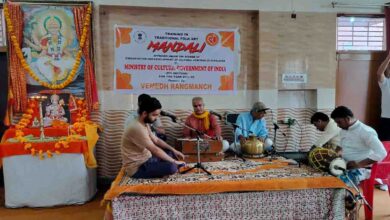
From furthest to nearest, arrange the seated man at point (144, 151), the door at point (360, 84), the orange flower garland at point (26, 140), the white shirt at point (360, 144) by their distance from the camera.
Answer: the door at point (360, 84) → the orange flower garland at point (26, 140) → the white shirt at point (360, 144) → the seated man at point (144, 151)

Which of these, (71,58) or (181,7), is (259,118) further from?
(71,58)

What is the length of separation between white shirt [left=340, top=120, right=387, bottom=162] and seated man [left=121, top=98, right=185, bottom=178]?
67.8 inches

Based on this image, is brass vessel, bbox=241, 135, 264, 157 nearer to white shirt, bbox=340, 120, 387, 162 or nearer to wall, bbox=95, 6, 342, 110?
white shirt, bbox=340, 120, 387, 162

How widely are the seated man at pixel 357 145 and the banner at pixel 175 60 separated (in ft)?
6.73

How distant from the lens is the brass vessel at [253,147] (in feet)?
12.3

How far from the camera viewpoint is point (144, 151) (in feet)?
9.87

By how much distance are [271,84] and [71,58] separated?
2937 mm

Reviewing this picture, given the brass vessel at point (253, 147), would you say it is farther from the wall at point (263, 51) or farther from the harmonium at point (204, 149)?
the wall at point (263, 51)

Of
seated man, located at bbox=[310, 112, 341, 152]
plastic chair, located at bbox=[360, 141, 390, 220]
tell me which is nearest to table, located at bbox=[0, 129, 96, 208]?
seated man, located at bbox=[310, 112, 341, 152]

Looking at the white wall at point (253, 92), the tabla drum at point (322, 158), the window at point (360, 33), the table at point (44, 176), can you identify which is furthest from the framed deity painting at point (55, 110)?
the window at point (360, 33)

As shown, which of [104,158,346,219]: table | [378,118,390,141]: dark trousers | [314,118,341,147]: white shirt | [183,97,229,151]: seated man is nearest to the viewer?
[104,158,346,219]: table

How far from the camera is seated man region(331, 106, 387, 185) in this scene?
9.95 feet

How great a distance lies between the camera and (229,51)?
4.98 m

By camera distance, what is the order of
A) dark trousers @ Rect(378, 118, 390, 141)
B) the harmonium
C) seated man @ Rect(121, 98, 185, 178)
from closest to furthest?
seated man @ Rect(121, 98, 185, 178)
the harmonium
dark trousers @ Rect(378, 118, 390, 141)
